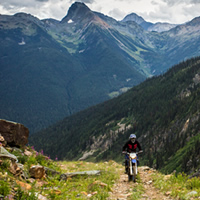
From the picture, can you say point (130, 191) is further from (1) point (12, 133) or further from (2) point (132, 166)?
(1) point (12, 133)

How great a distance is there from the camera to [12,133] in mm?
18922

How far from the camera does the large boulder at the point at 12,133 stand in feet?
60.9

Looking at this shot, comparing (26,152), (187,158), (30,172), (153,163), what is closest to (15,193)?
(30,172)

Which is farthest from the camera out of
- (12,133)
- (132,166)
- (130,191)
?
(12,133)

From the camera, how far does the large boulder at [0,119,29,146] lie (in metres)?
18.6

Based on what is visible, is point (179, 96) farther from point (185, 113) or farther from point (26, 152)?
point (26, 152)

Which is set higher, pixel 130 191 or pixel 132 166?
pixel 132 166

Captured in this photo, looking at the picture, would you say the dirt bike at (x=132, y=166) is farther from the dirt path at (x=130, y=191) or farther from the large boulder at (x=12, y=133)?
the large boulder at (x=12, y=133)

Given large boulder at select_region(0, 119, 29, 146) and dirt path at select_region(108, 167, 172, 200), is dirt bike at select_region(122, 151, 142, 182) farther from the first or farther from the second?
large boulder at select_region(0, 119, 29, 146)

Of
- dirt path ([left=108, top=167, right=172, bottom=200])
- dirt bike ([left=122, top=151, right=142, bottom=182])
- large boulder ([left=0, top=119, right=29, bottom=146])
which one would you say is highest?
large boulder ([left=0, top=119, right=29, bottom=146])

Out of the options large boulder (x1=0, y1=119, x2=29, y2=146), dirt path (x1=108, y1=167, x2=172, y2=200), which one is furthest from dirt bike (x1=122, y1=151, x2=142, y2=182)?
large boulder (x1=0, y1=119, x2=29, y2=146)

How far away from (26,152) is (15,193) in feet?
27.6

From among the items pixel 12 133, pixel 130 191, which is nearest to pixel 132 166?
pixel 130 191

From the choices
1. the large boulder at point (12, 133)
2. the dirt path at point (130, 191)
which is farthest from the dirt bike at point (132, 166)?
the large boulder at point (12, 133)
